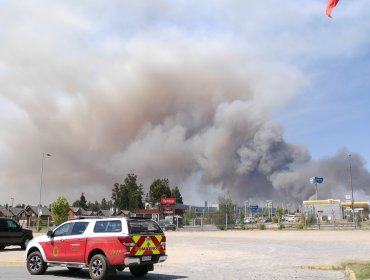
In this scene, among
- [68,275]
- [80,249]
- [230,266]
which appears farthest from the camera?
[230,266]

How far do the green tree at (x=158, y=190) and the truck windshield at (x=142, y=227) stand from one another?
100 metres

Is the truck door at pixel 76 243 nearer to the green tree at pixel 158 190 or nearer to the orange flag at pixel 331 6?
the orange flag at pixel 331 6

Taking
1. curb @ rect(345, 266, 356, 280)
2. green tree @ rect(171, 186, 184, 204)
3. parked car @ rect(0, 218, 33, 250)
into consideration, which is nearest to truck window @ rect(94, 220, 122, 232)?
curb @ rect(345, 266, 356, 280)

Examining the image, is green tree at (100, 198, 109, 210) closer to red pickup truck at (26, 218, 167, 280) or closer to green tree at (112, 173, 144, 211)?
green tree at (112, 173, 144, 211)

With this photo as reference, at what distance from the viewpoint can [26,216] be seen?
108562 mm

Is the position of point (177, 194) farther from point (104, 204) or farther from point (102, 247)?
point (102, 247)

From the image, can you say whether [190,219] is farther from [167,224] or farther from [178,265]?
[178,265]

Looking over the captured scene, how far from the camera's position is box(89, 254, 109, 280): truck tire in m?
11.3

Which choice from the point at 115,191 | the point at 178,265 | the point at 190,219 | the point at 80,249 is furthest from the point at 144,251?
the point at 115,191

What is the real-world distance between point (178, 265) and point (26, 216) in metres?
102

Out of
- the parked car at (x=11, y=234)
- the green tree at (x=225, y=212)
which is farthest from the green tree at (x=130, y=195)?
the parked car at (x=11, y=234)

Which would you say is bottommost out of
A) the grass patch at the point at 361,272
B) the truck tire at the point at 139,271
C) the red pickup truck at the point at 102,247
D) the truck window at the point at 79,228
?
the truck tire at the point at 139,271

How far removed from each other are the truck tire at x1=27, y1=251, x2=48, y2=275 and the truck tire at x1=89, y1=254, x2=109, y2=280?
7.51 ft

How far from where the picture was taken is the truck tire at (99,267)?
1126 cm
